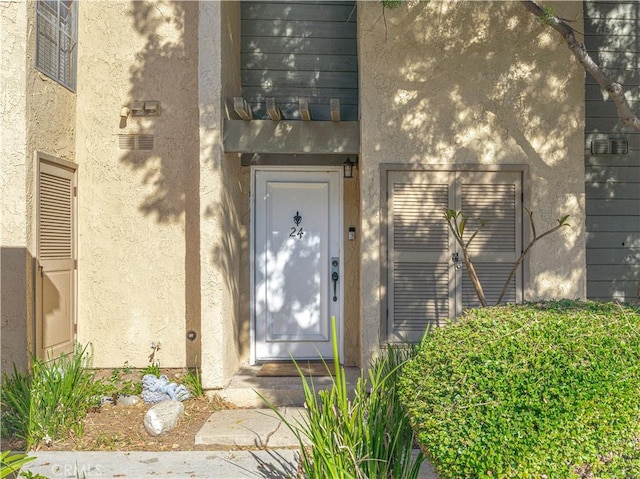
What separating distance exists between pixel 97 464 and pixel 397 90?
4.70 metres

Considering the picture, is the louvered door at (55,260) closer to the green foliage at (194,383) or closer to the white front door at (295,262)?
the green foliage at (194,383)

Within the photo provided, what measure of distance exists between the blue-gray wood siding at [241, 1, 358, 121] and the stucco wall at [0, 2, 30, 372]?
2575 millimetres

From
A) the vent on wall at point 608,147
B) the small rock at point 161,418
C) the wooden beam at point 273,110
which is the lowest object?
the small rock at point 161,418

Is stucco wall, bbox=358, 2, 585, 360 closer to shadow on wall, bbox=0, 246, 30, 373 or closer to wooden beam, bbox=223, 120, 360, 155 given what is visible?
wooden beam, bbox=223, 120, 360, 155

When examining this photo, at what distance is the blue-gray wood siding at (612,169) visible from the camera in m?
6.92

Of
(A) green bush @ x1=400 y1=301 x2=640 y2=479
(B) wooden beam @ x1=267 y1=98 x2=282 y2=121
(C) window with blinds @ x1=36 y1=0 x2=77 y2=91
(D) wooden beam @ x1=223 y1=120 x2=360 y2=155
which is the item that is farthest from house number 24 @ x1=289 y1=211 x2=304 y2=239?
(A) green bush @ x1=400 y1=301 x2=640 y2=479

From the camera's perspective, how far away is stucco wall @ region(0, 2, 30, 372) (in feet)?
17.9

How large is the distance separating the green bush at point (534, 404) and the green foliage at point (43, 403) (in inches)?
136

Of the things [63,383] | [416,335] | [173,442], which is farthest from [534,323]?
[63,383]

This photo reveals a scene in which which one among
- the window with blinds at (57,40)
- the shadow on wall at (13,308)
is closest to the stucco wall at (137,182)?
the window with blinds at (57,40)

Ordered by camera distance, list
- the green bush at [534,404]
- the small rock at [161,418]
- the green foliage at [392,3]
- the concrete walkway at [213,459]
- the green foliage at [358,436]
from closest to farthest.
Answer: the green bush at [534,404]
the green foliage at [358,436]
the concrete walkway at [213,459]
the small rock at [161,418]
the green foliage at [392,3]

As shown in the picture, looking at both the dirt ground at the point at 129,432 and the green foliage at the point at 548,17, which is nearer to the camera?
the dirt ground at the point at 129,432

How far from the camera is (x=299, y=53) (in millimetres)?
7090

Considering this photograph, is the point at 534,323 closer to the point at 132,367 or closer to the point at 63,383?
the point at 63,383
